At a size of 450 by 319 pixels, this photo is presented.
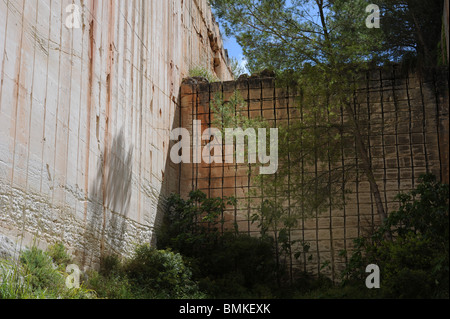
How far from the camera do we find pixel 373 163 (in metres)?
10.4

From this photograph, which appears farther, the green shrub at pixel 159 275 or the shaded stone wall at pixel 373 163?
the shaded stone wall at pixel 373 163

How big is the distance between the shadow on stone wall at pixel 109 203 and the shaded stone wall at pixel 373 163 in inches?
83.8

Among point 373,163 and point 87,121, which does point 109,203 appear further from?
point 373,163

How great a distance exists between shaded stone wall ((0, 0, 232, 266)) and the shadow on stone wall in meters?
0.01

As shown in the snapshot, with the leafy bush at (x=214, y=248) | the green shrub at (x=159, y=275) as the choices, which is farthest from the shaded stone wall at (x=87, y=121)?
the leafy bush at (x=214, y=248)

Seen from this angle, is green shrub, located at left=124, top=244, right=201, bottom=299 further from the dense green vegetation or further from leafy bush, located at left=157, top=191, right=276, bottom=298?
leafy bush, located at left=157, top=191, right=276, bottom=298

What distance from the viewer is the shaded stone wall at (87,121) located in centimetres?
629

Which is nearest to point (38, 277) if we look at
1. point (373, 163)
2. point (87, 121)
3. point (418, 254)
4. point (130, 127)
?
point (87, 121)

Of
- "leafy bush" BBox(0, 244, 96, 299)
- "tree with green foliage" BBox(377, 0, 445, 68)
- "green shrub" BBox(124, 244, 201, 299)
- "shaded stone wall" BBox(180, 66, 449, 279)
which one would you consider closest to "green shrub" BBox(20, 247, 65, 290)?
"leafy bush" BBox(0, 244, 96, 299)

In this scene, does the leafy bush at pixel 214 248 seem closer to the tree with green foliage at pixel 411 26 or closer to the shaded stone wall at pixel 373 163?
the shaded stone wall at pixel 373 163

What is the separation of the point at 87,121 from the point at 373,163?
191 inches
